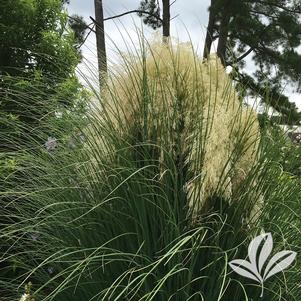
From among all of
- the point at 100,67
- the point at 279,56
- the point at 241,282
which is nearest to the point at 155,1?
the point at 279,56

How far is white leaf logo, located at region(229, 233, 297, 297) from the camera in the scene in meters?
2.10

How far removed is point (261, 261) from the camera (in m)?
2.14

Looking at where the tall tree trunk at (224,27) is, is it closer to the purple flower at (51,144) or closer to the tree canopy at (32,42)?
the tree canopy at (32,42)

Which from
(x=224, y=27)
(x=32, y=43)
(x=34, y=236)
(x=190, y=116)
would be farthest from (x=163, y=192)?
(x=224, y=27)

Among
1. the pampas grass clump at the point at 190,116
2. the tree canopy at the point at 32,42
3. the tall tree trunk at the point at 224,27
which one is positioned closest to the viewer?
the pampas grass clump at the point at 190,116

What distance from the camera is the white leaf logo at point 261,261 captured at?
6.90ft

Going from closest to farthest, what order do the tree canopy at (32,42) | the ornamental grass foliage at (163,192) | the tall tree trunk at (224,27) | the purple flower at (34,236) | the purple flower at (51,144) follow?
the ornamental grass foliage at (163,192) < the purple flower at (34,236) < the purple flower at (51,144) < the tree canopy at (32,42) < the tall tree trunk at (224,27)

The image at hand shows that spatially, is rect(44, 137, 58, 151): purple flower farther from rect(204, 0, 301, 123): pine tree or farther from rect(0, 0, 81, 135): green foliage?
rect(204, 0, 301, 123): pine tree

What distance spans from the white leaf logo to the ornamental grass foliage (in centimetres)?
3

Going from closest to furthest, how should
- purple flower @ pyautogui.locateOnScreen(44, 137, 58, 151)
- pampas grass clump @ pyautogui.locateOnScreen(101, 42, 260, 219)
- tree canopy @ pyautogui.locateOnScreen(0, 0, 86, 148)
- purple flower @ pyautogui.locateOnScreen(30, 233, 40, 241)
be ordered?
pampas grass clump @ pyautogui.locateOnScreen(101, 42, 260, 219) → purple flower @ pyautogui.locateOnScreen(30, 233, 40, 241) → purple flower @ pyautogui.locateOnScreen(44, 137, 58, 151) → tree canopy @ pyautogui.locateOnScreen(0, 0, 86, 148)

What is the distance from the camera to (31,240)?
2.49 meters

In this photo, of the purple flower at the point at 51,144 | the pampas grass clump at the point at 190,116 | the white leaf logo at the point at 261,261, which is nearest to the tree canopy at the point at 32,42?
the purple flower at the point at 51,144

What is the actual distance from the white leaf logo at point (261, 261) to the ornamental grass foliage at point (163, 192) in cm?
3

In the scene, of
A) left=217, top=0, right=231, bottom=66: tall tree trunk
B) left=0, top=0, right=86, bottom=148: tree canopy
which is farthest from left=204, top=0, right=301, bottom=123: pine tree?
left=0, top=0, right=86, bottom=148: tree canopy
